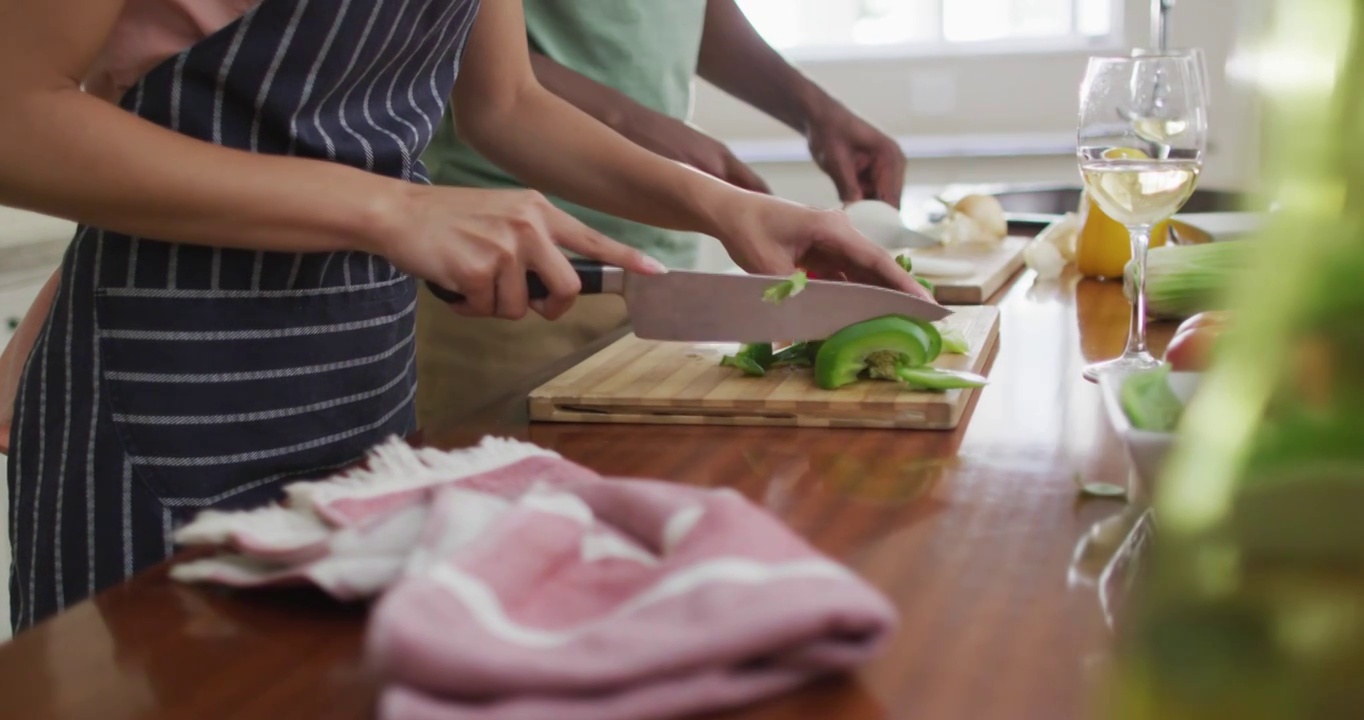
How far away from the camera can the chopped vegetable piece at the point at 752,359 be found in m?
1.13

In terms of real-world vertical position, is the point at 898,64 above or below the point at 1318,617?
above

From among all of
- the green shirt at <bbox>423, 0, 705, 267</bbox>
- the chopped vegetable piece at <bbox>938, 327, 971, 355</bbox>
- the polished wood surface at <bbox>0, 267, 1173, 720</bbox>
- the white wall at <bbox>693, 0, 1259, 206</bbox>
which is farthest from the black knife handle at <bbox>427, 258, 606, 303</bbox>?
the white wall at <bbox>693, 0, 1259, 206</bbox>

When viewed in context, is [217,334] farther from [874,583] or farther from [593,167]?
[874,583]

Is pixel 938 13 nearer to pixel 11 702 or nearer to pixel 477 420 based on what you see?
pixel 477 420

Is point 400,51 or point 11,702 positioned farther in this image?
point 400,51

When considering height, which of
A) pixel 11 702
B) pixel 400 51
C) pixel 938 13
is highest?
pixel 938 13

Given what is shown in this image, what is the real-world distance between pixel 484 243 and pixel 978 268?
90 cm

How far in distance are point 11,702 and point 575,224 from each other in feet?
1.77

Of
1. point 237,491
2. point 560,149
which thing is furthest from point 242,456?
point 560,149

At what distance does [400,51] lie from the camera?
1.09m

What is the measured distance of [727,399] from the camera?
1041mm

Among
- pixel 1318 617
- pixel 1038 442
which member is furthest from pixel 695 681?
pixel 1038 442

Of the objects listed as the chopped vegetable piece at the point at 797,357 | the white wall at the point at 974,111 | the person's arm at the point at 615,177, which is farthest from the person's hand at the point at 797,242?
the white wall at the point at 974,111

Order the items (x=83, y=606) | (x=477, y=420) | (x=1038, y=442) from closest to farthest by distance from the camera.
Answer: (x=83, y=606) → (x=1038, y=442) → (x=477, y=420)
